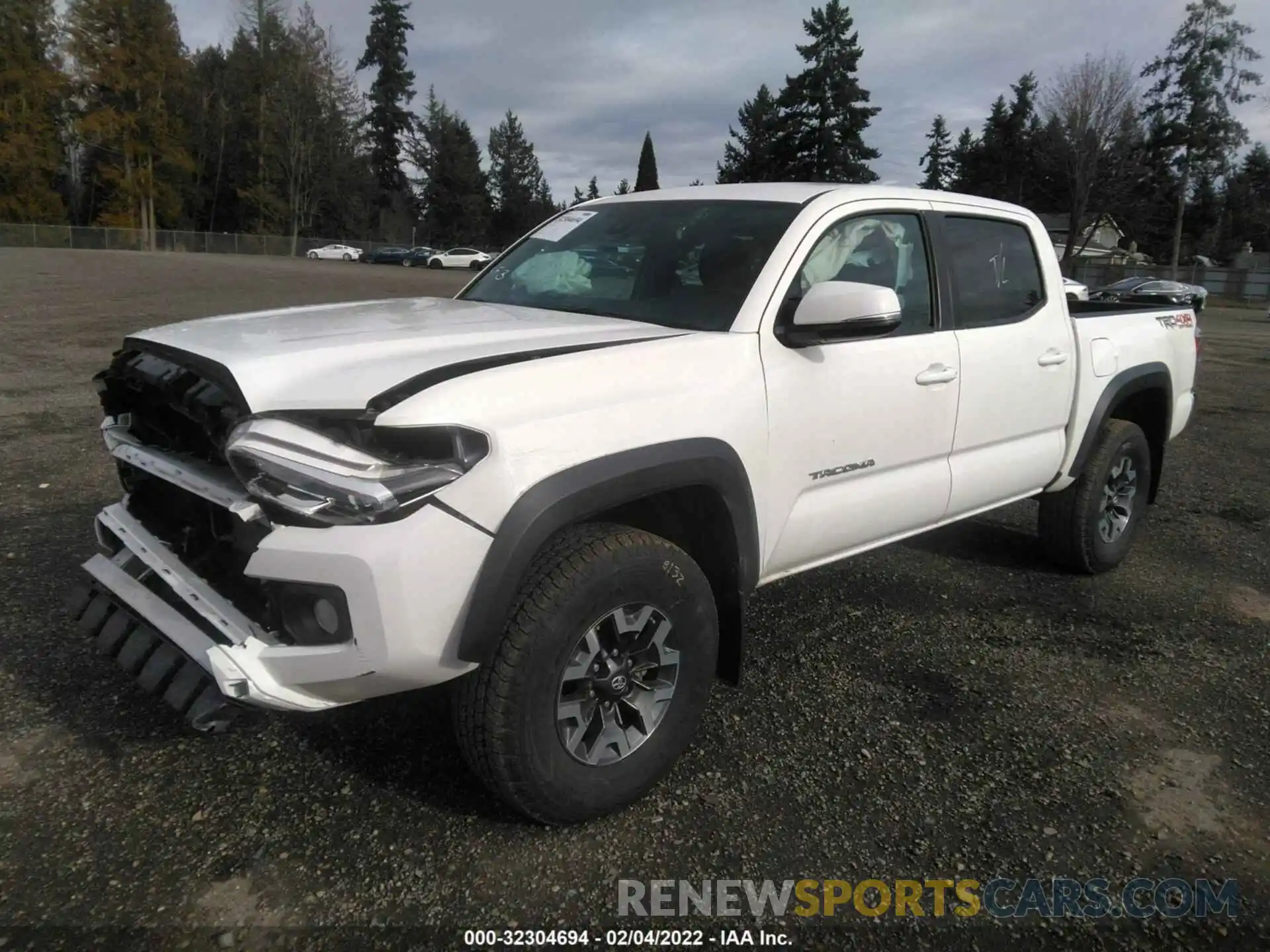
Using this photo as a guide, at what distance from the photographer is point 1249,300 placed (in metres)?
46.7

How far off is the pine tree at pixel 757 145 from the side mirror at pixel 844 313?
179 ft

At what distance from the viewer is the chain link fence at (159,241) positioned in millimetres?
45938

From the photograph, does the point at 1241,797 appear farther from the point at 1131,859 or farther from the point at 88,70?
the point at 88,70

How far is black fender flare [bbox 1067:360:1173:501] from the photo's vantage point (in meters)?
4.42

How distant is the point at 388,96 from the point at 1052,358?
77567mm

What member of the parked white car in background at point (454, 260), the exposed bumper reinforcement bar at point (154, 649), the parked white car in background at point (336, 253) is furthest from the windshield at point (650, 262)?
the parked white car in background at point (336, 253)

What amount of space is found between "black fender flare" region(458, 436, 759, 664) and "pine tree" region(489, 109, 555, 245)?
3342 inches

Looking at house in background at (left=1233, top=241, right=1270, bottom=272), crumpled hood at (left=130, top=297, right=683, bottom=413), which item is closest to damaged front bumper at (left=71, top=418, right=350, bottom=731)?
crumpled hood at (left=130, top=297, right=683, bottom=413)

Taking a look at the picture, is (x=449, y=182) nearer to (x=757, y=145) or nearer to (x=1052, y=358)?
(x=757, y=145)

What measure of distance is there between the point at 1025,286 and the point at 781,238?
1.62 m

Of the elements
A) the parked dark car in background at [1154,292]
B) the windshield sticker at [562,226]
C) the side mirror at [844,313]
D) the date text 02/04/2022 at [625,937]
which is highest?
the parked dark car in background at [1154,292]

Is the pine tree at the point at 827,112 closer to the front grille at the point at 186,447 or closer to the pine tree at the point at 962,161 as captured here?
the pine tree at the point at 962,161

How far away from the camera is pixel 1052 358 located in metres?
4.11

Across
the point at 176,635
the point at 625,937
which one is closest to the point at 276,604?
the point at 176,635
